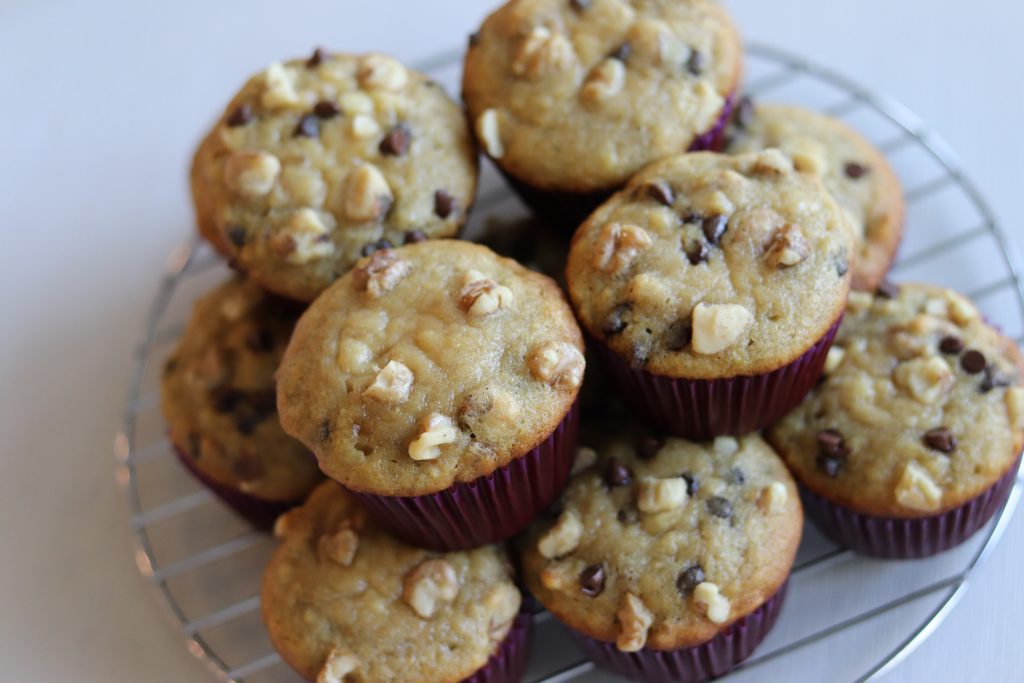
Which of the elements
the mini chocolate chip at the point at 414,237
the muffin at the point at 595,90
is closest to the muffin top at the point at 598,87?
the muffin at the point at 595,90

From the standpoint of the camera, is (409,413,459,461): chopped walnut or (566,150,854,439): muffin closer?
(409,413,459,461): chopped walnut

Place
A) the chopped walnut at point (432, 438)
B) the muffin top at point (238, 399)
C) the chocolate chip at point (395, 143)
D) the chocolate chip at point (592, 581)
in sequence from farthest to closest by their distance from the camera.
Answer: the muffin top at point (238, 399) → the chocolate chip at point (395, 143) → the chocolate chip at point (592, 581) → the chopped walnut at point (432, 438)

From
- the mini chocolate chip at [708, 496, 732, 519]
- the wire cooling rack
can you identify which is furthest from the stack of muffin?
the wire cooling rack

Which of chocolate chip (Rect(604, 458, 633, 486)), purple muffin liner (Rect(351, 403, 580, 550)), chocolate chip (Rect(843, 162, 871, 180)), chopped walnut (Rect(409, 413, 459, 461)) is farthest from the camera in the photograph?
chocolate chip (Rect(843, 162, 871, 180))

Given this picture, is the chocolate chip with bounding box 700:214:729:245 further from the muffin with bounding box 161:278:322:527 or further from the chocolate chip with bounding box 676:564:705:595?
the muffin with bounding box 161:278:322:527

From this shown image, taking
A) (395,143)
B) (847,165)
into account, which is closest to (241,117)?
(395,143)

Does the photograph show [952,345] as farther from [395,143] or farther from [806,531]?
[395,143]

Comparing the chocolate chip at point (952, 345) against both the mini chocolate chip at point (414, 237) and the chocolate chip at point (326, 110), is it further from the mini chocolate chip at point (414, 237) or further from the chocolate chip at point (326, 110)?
the chocolate chip at point (326, 110)
